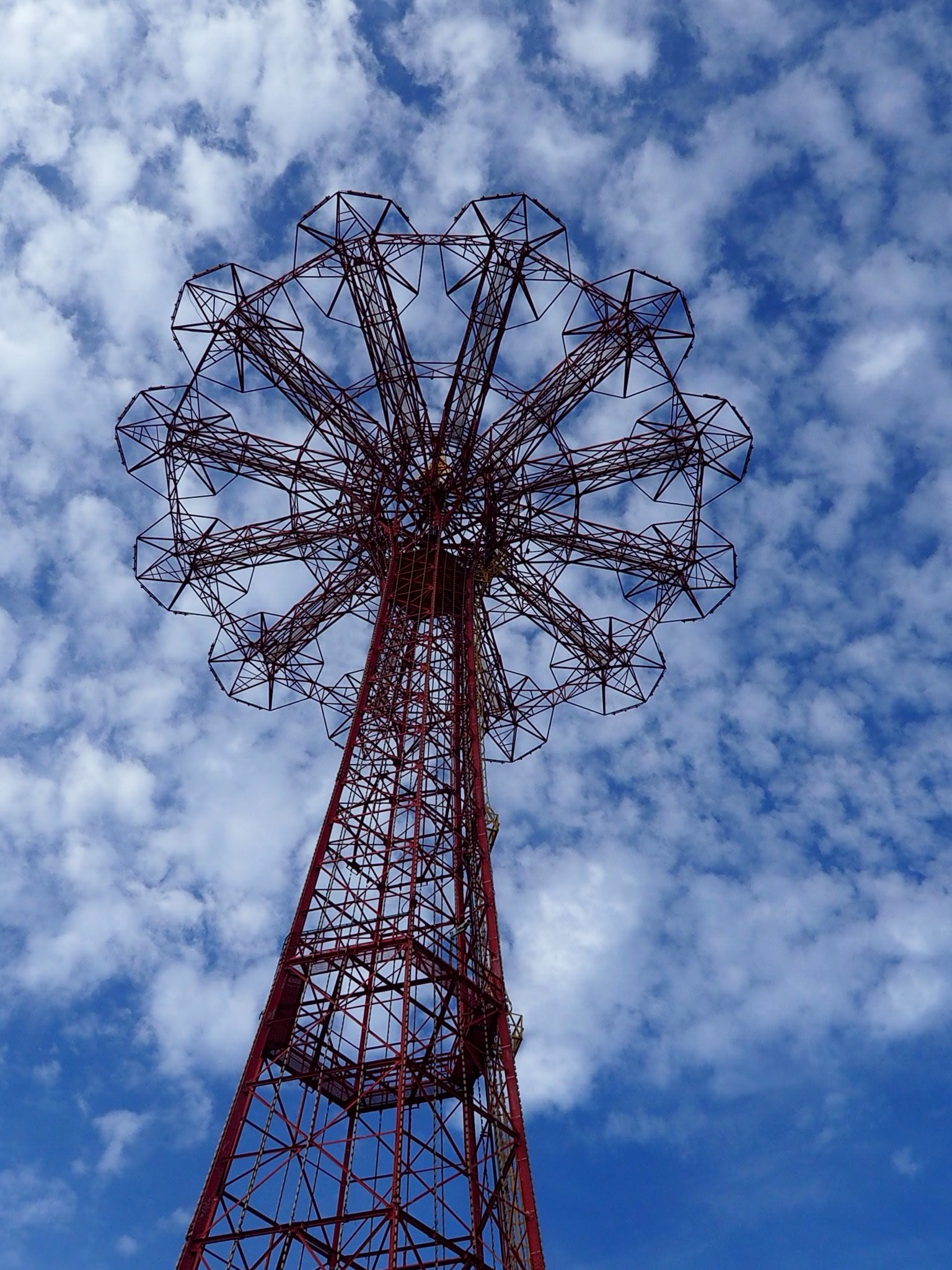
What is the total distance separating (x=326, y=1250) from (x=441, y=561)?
19259 mm

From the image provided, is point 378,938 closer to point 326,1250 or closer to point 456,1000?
point 456,1000

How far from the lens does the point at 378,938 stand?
3052 cm

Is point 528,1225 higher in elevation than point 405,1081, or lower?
lower

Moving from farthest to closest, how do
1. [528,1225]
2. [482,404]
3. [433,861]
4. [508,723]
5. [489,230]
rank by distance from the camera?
[508,723], [482,404], [489,230], [433,861], [528,1225]

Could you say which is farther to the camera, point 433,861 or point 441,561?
point 441,561

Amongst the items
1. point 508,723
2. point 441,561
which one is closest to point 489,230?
point 441,561

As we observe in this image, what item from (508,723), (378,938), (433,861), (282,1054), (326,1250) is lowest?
(326,1250)

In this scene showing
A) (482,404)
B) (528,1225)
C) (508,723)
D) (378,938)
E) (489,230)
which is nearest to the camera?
(528,1225)

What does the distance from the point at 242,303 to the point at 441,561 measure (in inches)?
357

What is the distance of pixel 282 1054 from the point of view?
96.8 feet

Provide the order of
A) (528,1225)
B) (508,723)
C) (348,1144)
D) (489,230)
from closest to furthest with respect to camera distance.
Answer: (528,1225) → (348,1144) → (489,230) → (508,723)

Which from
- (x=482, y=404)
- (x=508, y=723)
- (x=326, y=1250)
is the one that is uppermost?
(x=482, y=404)

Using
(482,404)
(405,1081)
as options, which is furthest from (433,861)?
(482,404)

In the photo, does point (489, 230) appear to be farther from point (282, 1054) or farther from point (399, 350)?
→ point (282, 1054)
